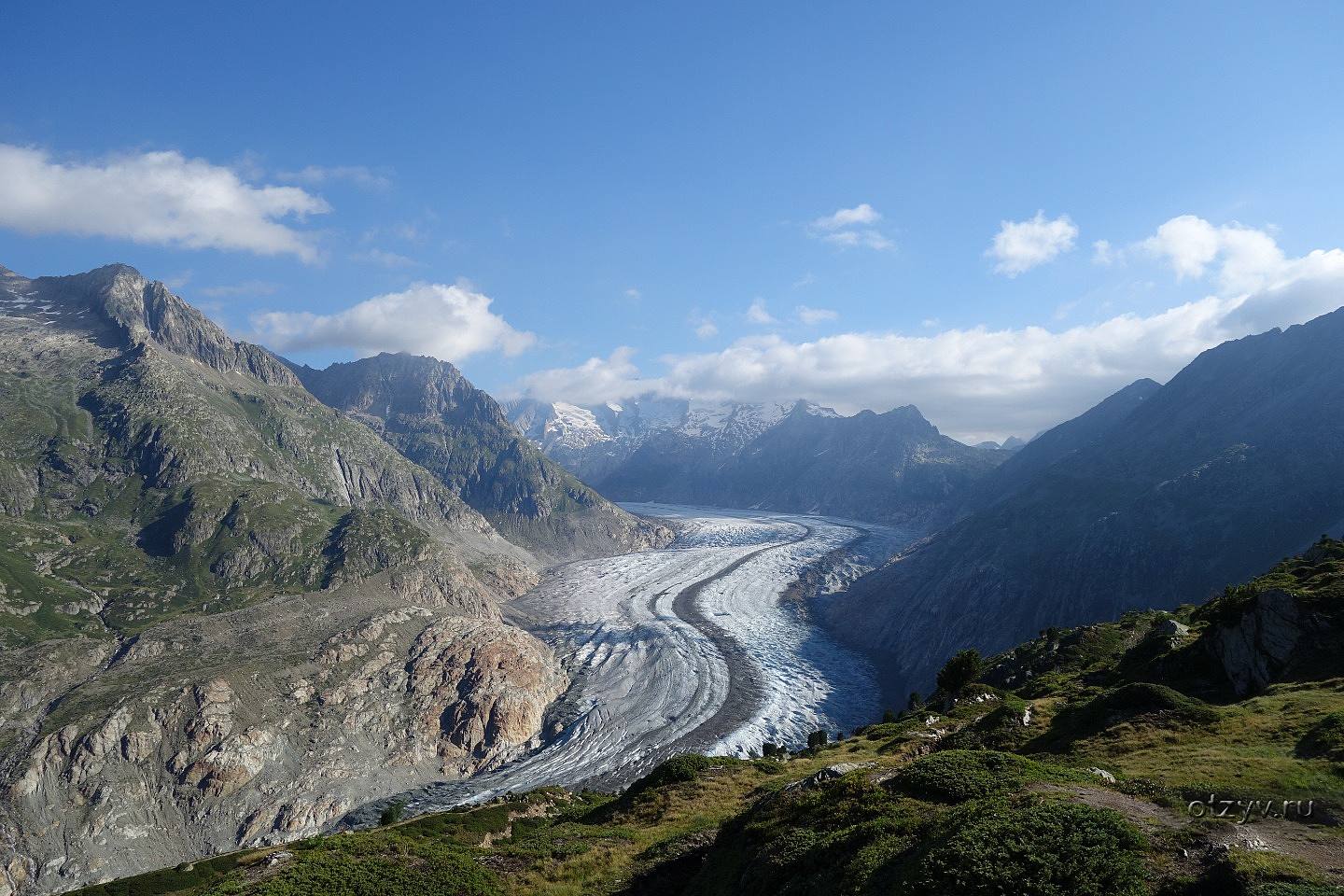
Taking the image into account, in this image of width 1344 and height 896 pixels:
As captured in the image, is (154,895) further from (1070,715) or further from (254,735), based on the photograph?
(254,735)

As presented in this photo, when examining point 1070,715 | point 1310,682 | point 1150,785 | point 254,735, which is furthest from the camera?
point 254,735

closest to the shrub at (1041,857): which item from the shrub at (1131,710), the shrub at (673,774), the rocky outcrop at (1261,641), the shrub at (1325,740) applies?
the shrub at (1325,740)

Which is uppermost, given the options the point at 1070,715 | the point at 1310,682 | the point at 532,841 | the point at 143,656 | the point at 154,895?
the point at 1310,682

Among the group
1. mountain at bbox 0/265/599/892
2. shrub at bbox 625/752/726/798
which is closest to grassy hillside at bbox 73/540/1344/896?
shrub at bbox 625/752/726/798

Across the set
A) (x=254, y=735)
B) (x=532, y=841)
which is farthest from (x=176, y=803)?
(x=532, y=841)

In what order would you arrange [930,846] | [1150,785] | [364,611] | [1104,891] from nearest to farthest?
[1104,891] < [930,846] < [1150,785] < [364,611]
